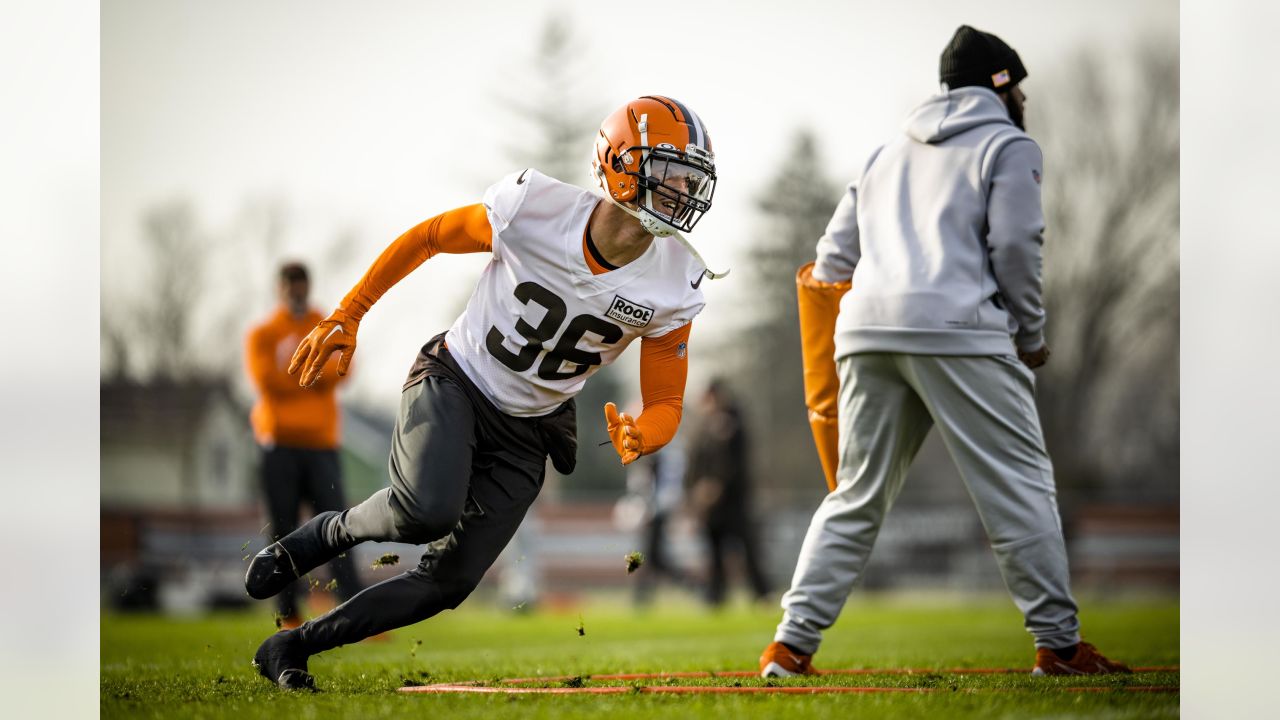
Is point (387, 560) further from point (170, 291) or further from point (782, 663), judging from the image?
point (170, 291)

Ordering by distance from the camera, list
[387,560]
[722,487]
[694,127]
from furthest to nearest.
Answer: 1. [722,487]
2. [387,560]
3. [694,127]

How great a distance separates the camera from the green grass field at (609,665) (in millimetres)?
3225

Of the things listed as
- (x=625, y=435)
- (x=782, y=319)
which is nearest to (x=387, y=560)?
(x=625, y=435)

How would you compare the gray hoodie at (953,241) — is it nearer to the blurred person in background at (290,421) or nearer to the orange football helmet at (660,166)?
the orange football helmet at (660,166)

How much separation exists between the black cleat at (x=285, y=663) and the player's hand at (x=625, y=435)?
1139 mm

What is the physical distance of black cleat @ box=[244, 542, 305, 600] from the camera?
12.2ft

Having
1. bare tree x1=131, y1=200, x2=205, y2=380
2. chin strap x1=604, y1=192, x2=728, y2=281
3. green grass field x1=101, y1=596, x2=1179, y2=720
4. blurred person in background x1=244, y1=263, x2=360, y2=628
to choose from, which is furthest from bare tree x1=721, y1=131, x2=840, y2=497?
chin strap x1=604, y1=192, x2=728, y2=281

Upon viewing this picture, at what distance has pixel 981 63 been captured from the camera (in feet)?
13.3

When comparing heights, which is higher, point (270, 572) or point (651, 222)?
point (651, 222)

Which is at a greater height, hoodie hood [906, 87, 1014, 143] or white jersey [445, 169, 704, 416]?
hoodie hood [906, 87, 1014, 143]

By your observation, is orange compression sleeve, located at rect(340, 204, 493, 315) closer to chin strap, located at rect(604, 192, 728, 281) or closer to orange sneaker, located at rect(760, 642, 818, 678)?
chin strap, located at rect(604, 192, 728, 281)

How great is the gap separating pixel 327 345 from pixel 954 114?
2029mm

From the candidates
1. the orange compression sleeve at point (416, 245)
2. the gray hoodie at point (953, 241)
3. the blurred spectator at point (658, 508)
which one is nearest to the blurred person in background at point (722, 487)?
the blurred spectator at point (658, 508)

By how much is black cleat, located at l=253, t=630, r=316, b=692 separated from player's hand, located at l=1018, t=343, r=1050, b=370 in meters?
2.40
